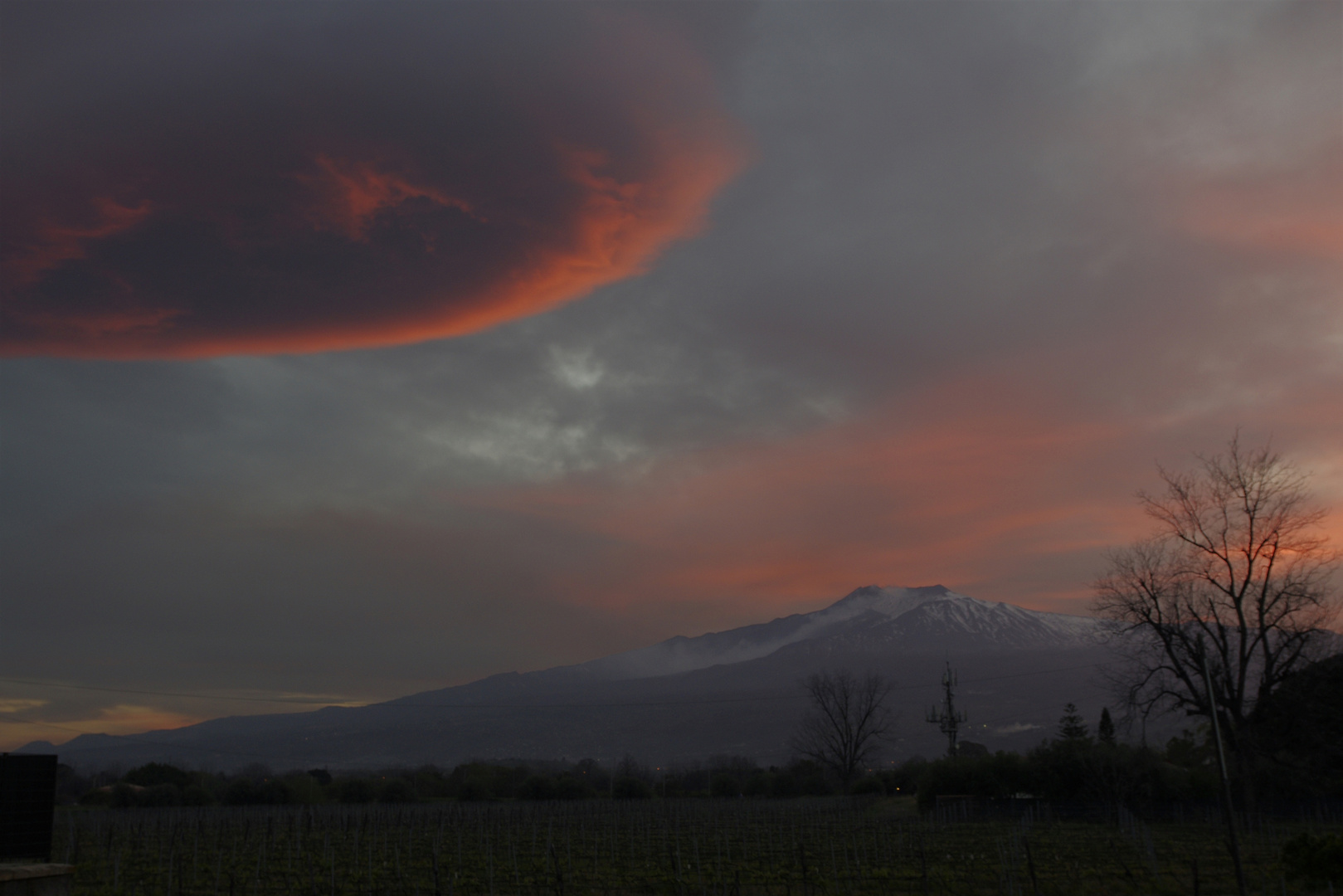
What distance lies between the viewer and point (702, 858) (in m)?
35.5

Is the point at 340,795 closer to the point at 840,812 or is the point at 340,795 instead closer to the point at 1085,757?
the point at 840,812

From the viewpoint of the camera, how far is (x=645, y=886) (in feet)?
92.6

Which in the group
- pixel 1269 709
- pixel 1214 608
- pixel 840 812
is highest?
pixel 1214 608

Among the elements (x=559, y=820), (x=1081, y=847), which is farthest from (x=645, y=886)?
(x=559, y=820)

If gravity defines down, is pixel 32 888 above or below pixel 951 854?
above

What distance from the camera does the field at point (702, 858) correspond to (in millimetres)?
27031

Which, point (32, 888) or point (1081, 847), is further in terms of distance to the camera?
point (1081, 847)

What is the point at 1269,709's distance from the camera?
143ft

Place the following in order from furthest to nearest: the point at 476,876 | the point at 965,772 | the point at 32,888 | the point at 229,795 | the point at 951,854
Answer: the point at 229,795 < the point at 965,772 < the point at 951,854 < the point at 476,876 < the point at 32,888

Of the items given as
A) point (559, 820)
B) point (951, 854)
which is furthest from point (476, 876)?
point (559, 820)

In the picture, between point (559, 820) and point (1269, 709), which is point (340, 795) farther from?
point (1269, 709)

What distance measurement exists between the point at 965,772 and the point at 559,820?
27001 mm

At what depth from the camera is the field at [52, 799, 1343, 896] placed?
27031 mm

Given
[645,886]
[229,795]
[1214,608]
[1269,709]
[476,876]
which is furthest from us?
[229,795]
